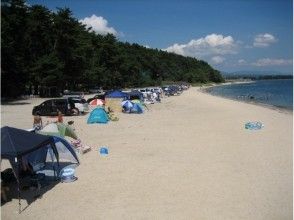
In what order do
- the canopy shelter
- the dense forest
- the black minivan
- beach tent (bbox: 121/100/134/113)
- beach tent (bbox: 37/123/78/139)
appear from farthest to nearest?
the dense forest
beach tent (bbox: 121/100/134/113)
the black minivan
beach tent (bbox: 37/123/78/139)
the canopy shelter

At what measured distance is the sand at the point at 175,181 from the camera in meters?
9.98

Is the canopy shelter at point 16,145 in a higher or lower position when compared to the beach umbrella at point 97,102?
higher

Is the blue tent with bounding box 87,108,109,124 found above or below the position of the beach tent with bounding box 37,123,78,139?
below

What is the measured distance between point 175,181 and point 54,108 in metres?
19.2

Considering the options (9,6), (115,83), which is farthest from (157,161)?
(115,83)

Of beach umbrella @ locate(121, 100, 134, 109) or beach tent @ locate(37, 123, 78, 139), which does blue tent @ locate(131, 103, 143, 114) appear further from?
beach tent @ locate(37, 123, 78, 139)

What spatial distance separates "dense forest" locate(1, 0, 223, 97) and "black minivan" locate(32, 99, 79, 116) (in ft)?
36.9

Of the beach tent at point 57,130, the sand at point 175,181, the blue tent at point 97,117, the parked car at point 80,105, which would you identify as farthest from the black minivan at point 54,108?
the beach tent at point 57,130

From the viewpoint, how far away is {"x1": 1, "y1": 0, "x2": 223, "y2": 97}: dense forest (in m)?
41.3

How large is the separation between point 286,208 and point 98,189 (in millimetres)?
5393

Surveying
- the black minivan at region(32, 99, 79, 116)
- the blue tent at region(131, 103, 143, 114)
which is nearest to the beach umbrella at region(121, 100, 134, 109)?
the blue tent at region(131, 103, 143, 114)

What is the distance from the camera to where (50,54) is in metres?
50.6

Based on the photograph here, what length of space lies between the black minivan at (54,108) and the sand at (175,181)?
340 inches

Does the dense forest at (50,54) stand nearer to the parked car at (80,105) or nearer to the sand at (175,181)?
the parked car at (80,105)
